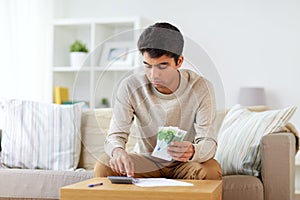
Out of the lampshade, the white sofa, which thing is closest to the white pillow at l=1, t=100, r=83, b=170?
the white sofa

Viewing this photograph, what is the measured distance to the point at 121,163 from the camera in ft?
7.77

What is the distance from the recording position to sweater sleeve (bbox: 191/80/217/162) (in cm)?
243

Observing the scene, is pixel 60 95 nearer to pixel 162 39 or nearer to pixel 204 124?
pixel 204 124

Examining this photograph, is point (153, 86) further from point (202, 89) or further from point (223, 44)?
point (223, 44)

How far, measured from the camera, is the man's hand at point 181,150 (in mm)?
2369

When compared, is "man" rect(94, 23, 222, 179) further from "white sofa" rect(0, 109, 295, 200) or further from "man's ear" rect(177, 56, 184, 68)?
"white sofa" rect(0, 109, 295, 200)

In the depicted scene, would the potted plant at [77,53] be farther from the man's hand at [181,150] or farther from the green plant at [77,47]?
the man's hand at [181,150]

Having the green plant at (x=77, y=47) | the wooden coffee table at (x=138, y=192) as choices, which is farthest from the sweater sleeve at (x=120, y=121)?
the green plant at (x=77, y=47)

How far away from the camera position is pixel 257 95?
174 inches

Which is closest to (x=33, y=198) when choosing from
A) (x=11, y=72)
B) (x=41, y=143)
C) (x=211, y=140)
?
(x=41, y=143)

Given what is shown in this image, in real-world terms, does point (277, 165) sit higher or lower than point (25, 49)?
lower

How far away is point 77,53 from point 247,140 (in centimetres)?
214

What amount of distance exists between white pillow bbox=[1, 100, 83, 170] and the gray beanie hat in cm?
125

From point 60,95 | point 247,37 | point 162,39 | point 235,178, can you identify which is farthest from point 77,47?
point 162,39
